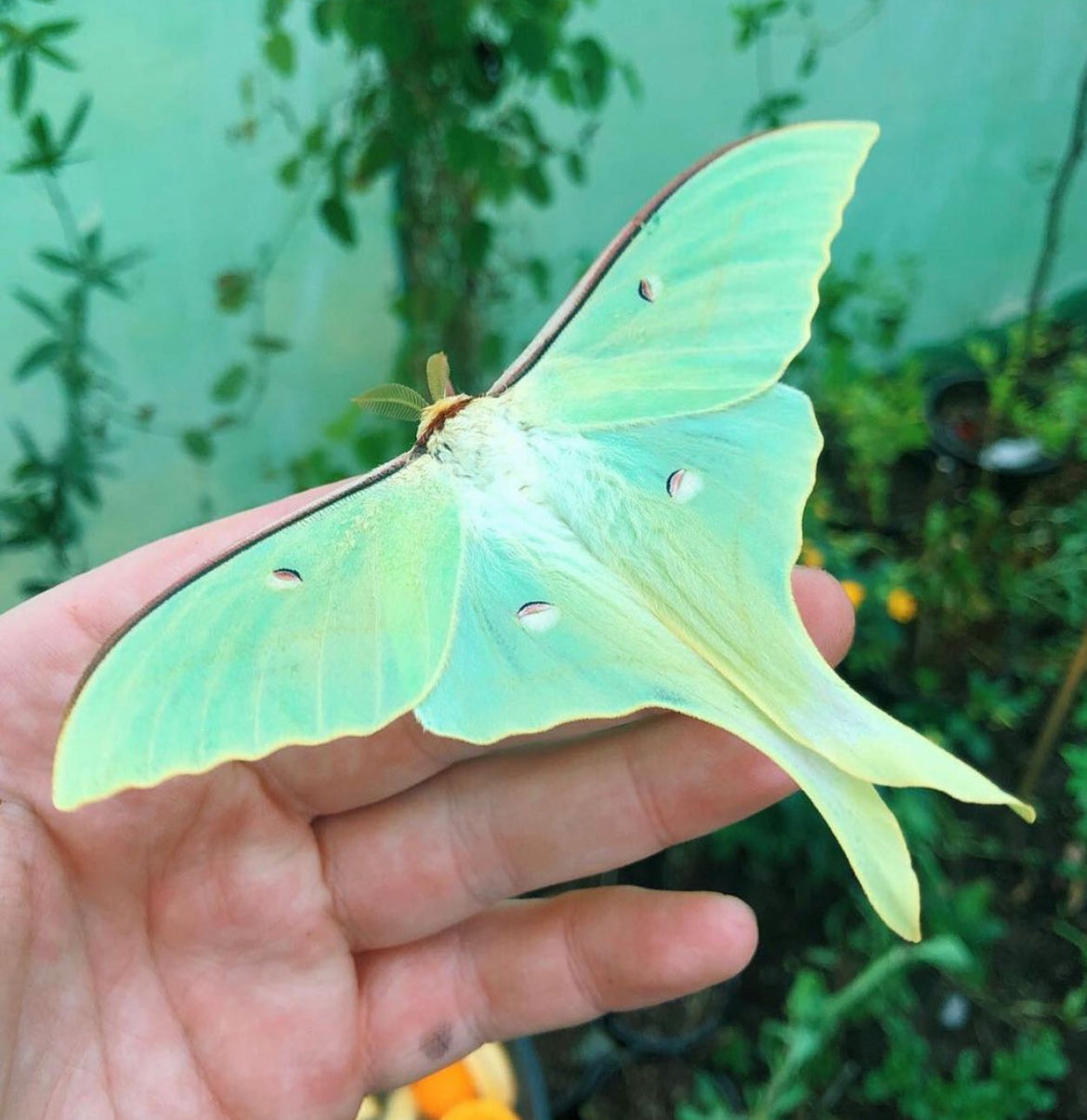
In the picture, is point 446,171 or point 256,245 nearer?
point 446,171

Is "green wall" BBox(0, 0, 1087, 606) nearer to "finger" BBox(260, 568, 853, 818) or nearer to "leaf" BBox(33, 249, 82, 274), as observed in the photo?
"leaf" BBox(33, 249, 82, 274)

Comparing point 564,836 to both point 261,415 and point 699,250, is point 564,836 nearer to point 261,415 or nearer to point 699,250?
point 699,250

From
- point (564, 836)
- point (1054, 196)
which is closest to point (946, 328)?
point (1054, 196)

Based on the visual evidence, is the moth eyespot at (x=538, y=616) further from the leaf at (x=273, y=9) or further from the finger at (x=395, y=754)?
the leaf at (x=273, y=9)

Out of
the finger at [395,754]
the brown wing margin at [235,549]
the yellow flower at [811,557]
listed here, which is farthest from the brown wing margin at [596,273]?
the yellow flower at [811,557]

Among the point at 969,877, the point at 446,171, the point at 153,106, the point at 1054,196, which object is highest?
the point at 153,106

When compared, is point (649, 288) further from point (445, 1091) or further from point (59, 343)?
point (445, 1091)
